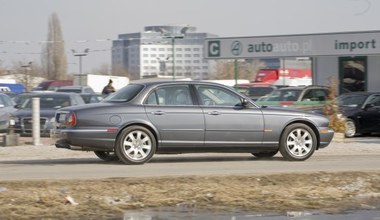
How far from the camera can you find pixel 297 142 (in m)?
12.7

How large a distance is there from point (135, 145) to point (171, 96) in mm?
1134

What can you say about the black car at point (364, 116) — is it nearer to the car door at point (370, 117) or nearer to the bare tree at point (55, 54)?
the car door at point (370, 117)

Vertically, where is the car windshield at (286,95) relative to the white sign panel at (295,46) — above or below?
below

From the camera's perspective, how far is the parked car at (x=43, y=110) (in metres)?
19.0

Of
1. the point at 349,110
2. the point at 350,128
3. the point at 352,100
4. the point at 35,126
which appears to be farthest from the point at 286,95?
the point at 35,126

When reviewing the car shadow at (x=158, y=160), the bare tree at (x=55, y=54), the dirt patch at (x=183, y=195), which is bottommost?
the dirt patch at (x=183, y=195)

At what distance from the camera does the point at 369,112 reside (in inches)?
842

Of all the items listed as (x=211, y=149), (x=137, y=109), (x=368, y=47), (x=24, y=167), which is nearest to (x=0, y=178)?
(x=24, y=167)

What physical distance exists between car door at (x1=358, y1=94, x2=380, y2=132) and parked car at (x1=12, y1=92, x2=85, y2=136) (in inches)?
343

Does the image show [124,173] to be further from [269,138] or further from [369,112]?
[369,112]

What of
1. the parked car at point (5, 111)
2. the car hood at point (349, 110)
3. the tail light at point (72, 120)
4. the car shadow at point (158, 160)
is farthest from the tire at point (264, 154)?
the parked car at point (5, 111)

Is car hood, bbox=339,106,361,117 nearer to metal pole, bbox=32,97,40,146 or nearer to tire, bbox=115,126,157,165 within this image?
metal pole, bbox=32,97,40,146

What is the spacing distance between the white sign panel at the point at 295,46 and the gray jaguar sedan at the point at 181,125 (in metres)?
15.9

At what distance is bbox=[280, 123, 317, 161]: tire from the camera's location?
1259 cm
